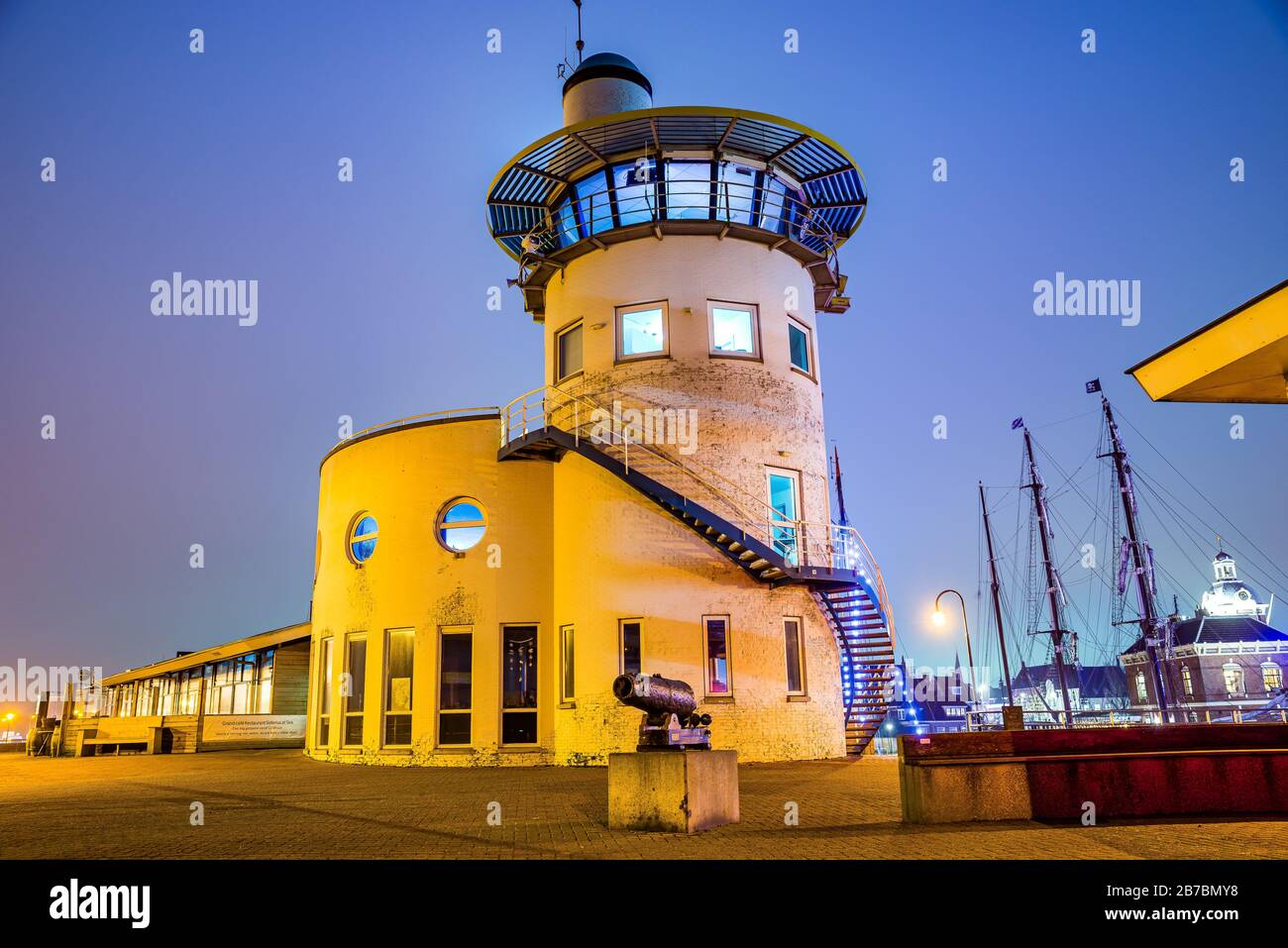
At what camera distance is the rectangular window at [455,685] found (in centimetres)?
2055

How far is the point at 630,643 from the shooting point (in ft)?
62.8

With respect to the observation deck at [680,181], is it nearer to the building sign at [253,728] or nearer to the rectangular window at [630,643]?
the rectangular window at [630,643]

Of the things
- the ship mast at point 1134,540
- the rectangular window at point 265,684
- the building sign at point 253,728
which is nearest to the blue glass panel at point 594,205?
the building sign at point 253,728

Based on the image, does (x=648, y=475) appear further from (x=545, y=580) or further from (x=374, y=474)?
(x=374, y=474)

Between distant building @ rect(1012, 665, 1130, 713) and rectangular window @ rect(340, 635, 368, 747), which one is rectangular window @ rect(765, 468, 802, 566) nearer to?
rectangular window @ rect(340, 635, 368, 747)

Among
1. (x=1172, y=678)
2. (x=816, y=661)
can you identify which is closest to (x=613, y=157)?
(x=816, y=661)

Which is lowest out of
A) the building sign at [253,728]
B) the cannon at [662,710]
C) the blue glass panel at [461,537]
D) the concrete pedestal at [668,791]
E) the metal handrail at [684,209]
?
the building sign at [253,728]

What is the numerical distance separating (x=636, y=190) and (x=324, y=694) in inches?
615

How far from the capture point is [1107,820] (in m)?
9.49

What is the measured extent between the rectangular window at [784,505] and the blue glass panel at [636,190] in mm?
6993

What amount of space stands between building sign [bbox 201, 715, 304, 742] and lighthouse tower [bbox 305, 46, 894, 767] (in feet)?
30.9

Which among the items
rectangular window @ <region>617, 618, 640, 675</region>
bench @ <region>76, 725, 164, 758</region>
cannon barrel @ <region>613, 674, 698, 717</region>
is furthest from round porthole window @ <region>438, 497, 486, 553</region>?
bench @ <region>76, 725, 164, 758</region>
